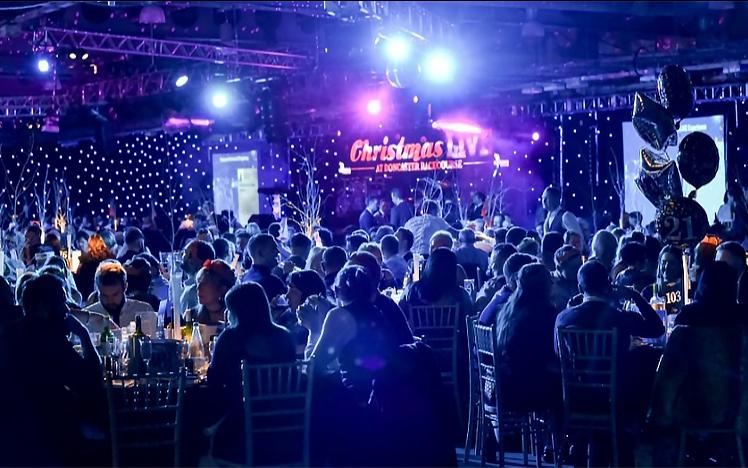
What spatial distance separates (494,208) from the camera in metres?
17.4

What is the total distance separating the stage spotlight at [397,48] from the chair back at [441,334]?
4496 mm

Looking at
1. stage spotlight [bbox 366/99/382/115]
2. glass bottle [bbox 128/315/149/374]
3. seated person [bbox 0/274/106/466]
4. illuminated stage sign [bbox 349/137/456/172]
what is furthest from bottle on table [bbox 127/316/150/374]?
illuminated stage sign [bbox 349/137/456/172]

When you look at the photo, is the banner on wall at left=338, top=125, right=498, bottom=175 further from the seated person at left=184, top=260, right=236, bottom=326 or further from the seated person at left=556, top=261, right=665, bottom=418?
the seated person at left=556, top=261, right=665, bottom=418

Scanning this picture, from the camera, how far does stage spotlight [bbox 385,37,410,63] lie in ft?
34.0

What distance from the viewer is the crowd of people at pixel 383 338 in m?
4.22

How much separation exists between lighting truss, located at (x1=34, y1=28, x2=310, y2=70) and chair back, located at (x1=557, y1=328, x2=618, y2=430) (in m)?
9.78

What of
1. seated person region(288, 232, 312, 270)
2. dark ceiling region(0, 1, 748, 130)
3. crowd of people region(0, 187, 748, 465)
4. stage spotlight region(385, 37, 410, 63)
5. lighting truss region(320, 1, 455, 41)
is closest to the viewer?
crowd of people region(0, 187, 748, 465)

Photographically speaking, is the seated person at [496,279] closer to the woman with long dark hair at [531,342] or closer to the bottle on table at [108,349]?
the woman with long dark hair at [531,342]

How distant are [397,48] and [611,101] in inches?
186

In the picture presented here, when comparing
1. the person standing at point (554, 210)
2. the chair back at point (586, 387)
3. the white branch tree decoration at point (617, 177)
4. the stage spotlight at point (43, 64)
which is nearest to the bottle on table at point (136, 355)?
the chair back at point (586, 387)

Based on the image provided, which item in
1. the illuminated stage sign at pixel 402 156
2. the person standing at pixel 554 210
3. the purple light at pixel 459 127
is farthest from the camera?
the illuminated stage sign at pixel 402 156

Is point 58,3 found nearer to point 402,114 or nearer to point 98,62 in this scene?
point 402,114

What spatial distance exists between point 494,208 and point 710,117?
3.89 metres

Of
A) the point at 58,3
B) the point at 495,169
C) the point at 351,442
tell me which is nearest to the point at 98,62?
the point at 495,169
